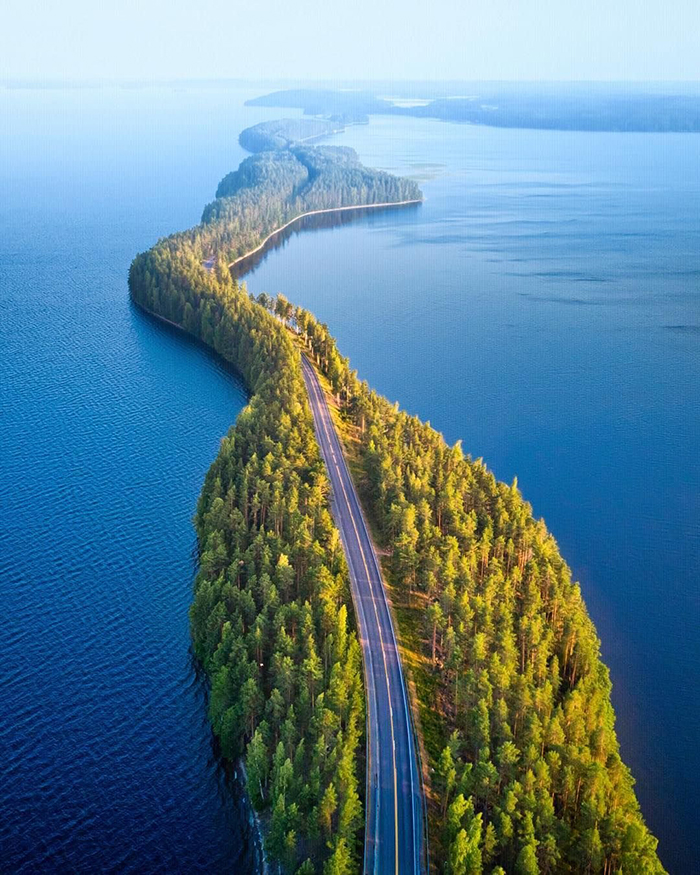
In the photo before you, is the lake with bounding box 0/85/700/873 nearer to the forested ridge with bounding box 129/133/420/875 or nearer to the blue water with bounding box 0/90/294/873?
the blue water with bounding box 0/90/294/873

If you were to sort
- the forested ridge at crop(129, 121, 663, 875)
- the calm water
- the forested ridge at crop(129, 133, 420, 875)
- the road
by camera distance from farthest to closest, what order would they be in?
the calm water < the forested ridge at crop(129, 133, 420, 875) < the road < the forested ridge at crop(129, 121, 663, 875)

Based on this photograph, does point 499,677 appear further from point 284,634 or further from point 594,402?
point 594,402

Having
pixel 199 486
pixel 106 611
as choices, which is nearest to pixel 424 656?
pixel 106 611

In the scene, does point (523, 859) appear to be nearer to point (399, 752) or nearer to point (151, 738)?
point (399, 752)

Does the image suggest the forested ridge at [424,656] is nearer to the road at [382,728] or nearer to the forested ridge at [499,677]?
the forested ridge at [499,677]

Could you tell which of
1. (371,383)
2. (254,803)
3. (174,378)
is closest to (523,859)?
(254,803)

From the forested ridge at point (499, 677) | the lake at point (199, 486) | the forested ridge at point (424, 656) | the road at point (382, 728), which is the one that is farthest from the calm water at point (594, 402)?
the road at point (382, 728)

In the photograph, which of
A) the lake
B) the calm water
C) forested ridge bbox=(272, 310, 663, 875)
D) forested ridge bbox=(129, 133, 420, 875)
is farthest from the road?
the calm water
